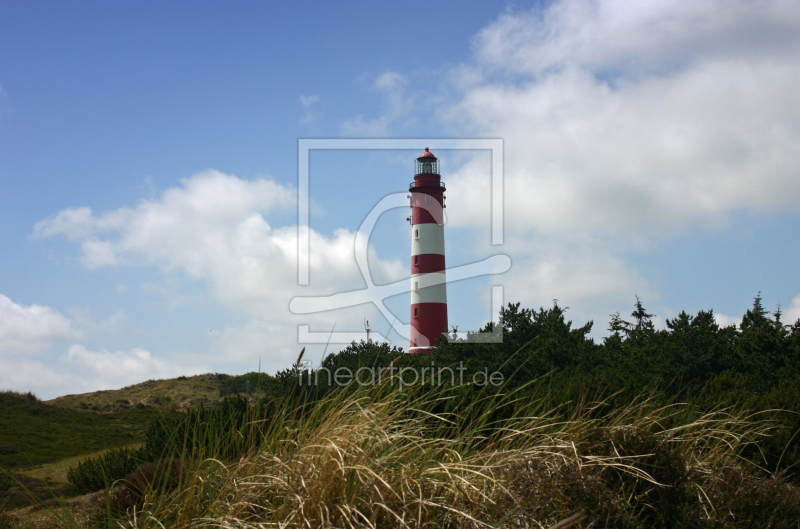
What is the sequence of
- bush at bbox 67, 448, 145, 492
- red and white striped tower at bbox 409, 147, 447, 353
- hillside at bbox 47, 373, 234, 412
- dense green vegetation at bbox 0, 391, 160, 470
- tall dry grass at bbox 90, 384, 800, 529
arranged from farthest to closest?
hillside at bbox 47, 373, 234, 412 < red and white striped tower at bbox 409, 147, 447, 353 < dense green vegetation at bbox 0, 391, 160, 470 < bush at bbox 67, 448, 145, 492 < tall dry grass at bbox 90, 384, 800, 529

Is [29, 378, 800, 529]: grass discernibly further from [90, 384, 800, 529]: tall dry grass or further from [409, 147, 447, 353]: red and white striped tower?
[409, 147, 447, 353]: red and white striped tower

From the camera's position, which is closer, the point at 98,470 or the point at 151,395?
the point at 98,470

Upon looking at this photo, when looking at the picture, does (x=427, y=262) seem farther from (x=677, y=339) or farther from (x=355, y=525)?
(x=355, y=525)

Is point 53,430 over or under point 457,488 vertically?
under

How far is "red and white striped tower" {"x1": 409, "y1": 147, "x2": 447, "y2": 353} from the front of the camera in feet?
96.7

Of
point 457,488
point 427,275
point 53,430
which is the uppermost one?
point 427,275

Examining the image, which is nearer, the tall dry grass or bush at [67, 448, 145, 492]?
the tall dry grass

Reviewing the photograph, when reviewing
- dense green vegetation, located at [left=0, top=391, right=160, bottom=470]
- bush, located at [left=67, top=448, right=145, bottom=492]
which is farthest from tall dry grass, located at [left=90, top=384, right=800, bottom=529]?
dense green vegetation, located at [left=0, top=391, right=160, bottom=470]

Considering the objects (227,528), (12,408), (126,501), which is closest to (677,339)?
(126,501)

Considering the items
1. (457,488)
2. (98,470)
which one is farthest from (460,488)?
(98,470)

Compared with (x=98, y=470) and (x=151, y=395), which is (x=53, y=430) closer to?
(x=151, y=395)

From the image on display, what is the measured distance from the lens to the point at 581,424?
18.7 feet

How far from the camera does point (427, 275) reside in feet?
97.5

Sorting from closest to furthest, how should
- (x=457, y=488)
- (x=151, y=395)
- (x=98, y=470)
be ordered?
(x=457, y=488)
(x=98, y=470)
(x=151, y=395)
